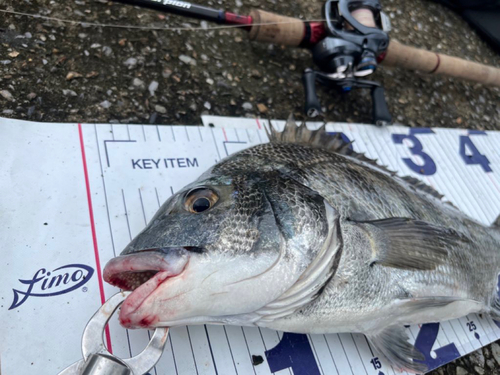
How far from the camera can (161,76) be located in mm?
1998

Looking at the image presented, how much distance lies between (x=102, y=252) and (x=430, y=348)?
1.51 m

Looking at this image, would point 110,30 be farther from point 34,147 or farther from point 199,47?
point 34,147

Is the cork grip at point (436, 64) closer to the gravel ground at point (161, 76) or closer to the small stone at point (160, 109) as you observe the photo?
the gravel ground at point (161, 76)

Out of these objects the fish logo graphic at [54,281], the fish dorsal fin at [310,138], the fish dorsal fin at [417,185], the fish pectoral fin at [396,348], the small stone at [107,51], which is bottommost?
the fish logo graphic at [54,281]

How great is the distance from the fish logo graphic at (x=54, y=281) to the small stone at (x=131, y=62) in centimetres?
114

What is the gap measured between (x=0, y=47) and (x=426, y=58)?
8.73ft

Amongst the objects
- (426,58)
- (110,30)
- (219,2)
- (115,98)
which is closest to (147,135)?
(115,98)

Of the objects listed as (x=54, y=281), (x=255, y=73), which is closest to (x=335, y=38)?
(x=255, y=73)

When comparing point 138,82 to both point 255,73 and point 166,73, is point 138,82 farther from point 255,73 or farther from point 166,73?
point 255,73

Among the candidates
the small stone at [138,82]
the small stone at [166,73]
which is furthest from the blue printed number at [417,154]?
the small stone at [138,82]

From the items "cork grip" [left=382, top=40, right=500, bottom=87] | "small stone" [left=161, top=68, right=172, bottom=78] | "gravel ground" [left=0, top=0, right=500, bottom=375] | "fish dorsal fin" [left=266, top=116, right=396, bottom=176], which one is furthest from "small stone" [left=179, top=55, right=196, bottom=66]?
"cork grip" [left=382, top=40, right=500, bottom=87]

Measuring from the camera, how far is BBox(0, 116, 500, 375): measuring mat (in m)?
1.22

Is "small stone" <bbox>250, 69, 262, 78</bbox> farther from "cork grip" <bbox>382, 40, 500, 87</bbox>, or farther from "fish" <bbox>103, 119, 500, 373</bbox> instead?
"cork grip" <bbox>382, 40, 500, 87</bbox>

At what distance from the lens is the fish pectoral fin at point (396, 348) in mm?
1399
